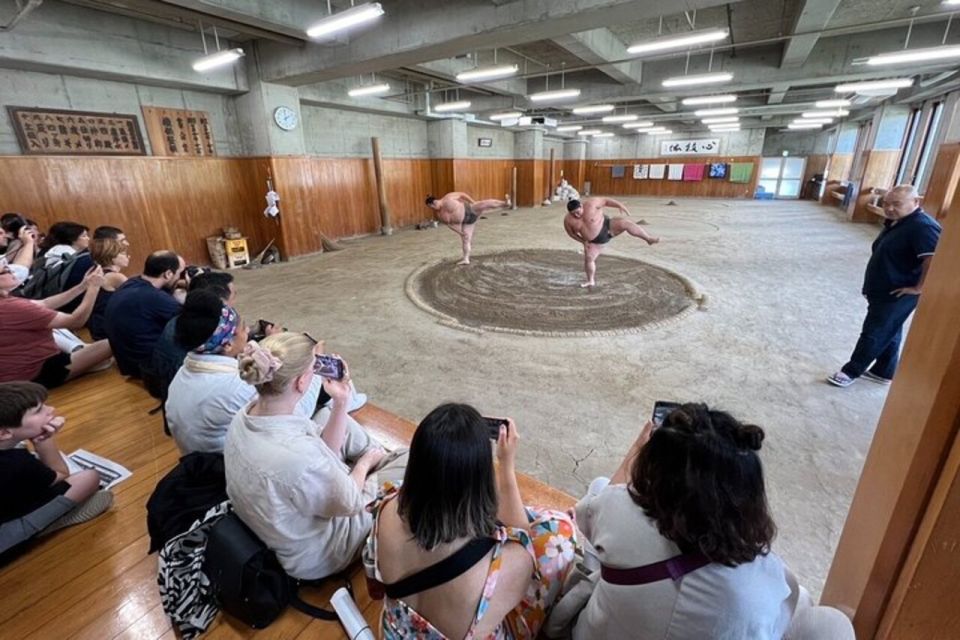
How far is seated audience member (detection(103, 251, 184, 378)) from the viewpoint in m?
2.68

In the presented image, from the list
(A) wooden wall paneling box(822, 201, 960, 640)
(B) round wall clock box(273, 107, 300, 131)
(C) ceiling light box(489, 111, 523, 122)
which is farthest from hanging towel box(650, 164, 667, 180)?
(A) wooden wall paneling box(822, 201, 960, 640)

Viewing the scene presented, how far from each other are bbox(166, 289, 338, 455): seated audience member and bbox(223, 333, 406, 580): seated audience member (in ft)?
1.29

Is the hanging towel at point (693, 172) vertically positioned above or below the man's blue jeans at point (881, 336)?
above

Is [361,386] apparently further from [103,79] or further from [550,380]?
[103,79]

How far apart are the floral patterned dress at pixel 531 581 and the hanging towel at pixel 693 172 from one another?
72.5ft

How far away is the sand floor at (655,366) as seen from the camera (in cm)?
246

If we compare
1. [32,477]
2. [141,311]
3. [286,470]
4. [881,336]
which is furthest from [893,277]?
[141,311]

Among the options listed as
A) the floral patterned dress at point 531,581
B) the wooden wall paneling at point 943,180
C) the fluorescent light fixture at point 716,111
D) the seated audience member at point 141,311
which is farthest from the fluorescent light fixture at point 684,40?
the fluorescent light fixture at point 716,111

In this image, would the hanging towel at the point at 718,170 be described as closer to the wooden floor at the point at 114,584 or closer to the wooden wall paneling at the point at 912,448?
the wooden floor at the point at 114,584

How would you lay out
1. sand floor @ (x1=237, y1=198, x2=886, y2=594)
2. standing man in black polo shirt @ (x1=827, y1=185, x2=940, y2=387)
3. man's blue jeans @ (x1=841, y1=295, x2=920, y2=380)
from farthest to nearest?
man's blue jeans @ (x1=841, y1=295, x2=920, y2=380) < standing man in black polo shirt @ (x1=827, y1=185, x2=940, y2=387) < sand floor @ (x1=237, y1=198, x2=886, y2=594)

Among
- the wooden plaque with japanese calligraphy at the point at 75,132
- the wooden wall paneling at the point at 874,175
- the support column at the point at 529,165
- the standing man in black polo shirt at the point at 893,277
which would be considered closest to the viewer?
the standing man in black polo shirt at the point at 893,277

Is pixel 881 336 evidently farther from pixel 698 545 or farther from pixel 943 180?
pixel 943 180

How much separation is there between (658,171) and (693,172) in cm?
156

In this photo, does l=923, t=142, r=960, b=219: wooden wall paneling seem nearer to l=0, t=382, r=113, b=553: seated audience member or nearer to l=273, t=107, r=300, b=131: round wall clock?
l=0, t=382, r=113, b=553: seated audience member
